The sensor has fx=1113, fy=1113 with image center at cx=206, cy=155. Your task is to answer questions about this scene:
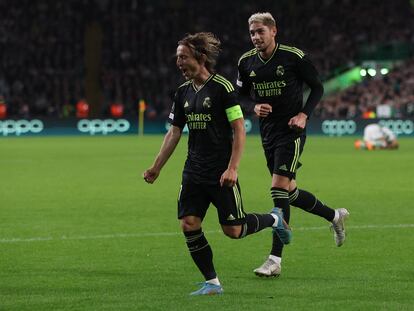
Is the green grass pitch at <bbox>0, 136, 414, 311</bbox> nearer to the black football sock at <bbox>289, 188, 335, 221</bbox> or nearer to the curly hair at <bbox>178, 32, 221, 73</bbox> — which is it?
the black football sock at <bbox>289, 188, 335, 221</bbox>

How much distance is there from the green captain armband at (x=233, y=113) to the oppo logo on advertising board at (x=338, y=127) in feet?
119

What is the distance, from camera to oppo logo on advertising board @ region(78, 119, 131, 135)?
4756 centimetres

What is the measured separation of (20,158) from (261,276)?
20746 millimetres

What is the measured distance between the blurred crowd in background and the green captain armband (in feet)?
135

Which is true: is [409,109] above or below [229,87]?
below

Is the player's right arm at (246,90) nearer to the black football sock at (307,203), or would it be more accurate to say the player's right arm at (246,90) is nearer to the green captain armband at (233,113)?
the black football sock at (307,203)

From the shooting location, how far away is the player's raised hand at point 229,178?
26.8 feet

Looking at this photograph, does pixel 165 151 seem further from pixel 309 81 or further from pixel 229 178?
pixel 309 81

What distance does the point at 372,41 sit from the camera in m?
55.0

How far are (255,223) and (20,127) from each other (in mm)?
38674

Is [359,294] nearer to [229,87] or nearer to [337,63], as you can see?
[229,87]

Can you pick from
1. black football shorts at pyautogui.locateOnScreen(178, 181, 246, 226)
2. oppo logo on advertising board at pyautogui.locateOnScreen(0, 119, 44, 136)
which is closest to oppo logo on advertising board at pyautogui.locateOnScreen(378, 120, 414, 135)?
oppo logo on advertising board at pyautogui.locateOnScreen(0, 119, 44, 136)

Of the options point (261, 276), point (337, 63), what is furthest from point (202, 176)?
point (337, 63)

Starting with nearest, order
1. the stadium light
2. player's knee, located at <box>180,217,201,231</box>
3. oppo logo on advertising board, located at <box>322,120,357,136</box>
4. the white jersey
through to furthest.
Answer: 1. player's knee, located at <box>180,217,201,231</box>
2. the white jersey
3. oppo logo on advertising board, located at <box>322,120,357,136</box>
4. the stadium light
